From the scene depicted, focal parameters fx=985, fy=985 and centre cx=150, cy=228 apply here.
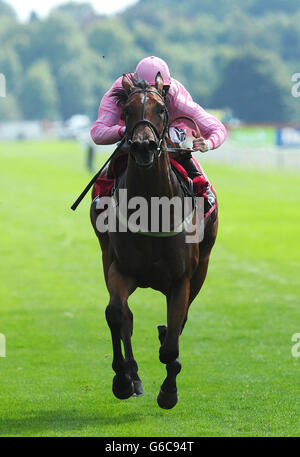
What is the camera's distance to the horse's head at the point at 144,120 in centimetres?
566

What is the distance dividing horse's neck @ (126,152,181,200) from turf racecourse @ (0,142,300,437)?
5.09 feet

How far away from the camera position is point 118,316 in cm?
651

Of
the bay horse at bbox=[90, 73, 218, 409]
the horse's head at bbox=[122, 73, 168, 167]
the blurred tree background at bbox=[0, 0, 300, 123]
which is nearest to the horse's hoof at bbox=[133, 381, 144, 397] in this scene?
the bay horse at bbox=[90, 73, 218, 409]

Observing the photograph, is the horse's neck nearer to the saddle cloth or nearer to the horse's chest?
the horse's chest

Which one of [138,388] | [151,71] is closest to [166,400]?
[138,388]

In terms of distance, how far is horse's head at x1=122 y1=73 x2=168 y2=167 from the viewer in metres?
5.66

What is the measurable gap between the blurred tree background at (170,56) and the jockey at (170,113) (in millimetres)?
83243

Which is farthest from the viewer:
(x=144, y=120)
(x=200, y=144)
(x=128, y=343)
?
(x=128, y=343)

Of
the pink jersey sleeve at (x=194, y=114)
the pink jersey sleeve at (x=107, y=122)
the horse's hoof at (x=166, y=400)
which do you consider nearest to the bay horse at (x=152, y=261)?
the horse's hoof at (x=166, y=400)

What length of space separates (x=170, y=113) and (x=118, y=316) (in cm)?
153

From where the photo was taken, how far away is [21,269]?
56.2ft

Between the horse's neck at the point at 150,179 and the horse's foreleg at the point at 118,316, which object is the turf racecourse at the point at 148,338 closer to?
the horse's foreleg at the point at 118,316

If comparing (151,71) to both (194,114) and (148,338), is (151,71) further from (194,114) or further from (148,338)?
(148,338)

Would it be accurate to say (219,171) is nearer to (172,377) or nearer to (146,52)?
(172,377)
